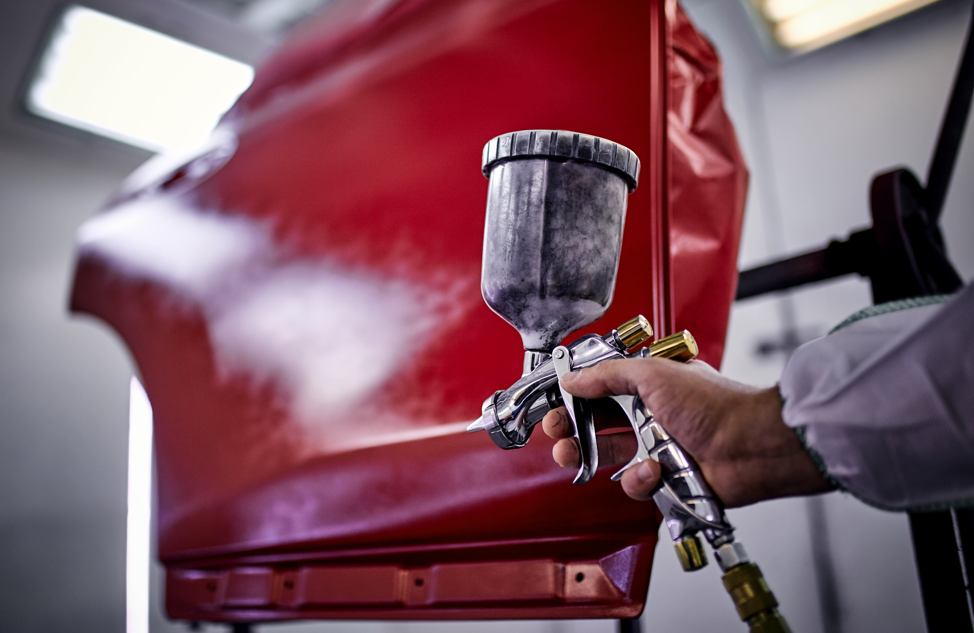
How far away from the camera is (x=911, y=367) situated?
477mm

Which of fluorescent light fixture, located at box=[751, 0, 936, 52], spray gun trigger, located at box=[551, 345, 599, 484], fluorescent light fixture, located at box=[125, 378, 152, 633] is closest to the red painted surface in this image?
spray gun trigger, located at box=[551, 345, 599, 484]

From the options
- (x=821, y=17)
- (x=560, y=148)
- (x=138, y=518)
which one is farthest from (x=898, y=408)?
(x=138, y=518)

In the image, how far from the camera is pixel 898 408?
0.48m

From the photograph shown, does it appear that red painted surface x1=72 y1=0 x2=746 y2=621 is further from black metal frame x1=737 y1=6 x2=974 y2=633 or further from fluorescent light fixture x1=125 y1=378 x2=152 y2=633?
fluorescent light fixture x1=125 y1=378 x2=152 y2=633

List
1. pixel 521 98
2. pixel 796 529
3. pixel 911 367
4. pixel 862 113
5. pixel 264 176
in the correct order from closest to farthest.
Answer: pixel 911 367 < pixel 521 98 < pixel 264 176 < pixel 796 529 < pixel 862 113

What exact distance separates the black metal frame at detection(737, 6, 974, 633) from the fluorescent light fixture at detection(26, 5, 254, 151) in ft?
5.06

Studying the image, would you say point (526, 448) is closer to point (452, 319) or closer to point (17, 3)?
point (452, 319)

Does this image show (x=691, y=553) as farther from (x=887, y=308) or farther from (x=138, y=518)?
(x=138, y=518)

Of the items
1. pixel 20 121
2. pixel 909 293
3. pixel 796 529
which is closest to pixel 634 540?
pixel 909 293

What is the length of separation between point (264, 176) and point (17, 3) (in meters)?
1.25

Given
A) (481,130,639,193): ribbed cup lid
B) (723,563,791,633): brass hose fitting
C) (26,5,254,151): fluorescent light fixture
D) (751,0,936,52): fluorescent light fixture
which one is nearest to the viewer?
(723,563,791,633): brass hose fitting

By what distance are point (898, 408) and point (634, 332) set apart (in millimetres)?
202

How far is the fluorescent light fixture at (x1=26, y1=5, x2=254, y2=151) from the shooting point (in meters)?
1.93

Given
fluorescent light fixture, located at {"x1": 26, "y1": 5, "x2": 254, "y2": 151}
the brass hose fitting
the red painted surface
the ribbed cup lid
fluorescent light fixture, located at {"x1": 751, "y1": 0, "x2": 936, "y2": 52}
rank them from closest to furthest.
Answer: the brass hose fitting < the ribbed cup lid < the red painted surface < fluorescent light fixture, located at {"x1": 751, "y1": 0, "x2": 936, "y2": 52} < fluorescent light fixture, located at {"x1": 26, "y1": 5, "x2": 254, "y2": 151}
